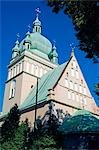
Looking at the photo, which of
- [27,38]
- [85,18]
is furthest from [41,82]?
[85,18]

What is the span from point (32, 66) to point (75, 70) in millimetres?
7083

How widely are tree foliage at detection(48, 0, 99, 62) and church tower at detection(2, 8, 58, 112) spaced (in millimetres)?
22698

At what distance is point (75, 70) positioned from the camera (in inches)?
1400

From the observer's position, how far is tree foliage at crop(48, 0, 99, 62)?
13.7m

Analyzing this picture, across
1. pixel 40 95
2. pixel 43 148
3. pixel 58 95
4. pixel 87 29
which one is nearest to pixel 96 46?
pixel 87 29

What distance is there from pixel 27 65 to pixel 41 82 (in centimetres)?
390

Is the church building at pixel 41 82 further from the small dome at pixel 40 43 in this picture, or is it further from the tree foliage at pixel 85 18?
the tree foliage at pixel 85 18

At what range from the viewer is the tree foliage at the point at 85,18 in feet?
45.0

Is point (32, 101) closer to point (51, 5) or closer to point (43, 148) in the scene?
point (43, 148)

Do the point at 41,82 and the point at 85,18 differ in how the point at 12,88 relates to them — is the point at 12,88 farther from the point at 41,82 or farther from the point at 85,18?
the point at 85,18

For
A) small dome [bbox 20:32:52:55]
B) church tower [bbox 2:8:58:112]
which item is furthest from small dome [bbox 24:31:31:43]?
small dome [bbox 20:32:52:55]

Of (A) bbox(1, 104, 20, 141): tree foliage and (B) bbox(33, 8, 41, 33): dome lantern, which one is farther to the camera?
(B) bbox(33, 8, 41, 33): dome lantern

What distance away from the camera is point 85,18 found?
13.9 meters

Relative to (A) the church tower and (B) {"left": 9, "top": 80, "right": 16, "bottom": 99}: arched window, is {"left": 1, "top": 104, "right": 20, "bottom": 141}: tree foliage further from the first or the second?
(B) {"left": 9, "top": 80, "right": 16, "bottom": 99}: arched window
